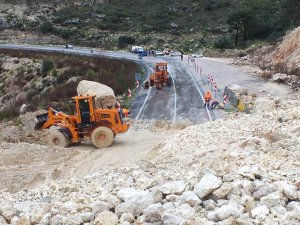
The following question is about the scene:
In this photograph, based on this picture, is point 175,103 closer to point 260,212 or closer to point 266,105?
point 266,105

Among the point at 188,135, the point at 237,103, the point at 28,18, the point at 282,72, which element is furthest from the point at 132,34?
the point at 188,135

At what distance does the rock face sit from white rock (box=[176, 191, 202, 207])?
101 feet

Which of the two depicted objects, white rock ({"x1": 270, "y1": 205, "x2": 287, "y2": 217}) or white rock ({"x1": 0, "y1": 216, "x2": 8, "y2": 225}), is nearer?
white rock ({"x1": 270, "y1": 205, "x2": 287, "y2": 217})

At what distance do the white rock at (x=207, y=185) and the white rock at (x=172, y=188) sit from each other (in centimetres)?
33

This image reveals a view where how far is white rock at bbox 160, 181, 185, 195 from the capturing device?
9.25 m

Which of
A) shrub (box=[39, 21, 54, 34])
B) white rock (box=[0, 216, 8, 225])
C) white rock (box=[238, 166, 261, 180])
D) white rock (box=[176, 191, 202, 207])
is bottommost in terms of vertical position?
white rock (box=[0, 216, 8, 225])

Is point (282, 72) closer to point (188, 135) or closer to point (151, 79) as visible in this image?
point (151, 79)

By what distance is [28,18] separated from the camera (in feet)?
281

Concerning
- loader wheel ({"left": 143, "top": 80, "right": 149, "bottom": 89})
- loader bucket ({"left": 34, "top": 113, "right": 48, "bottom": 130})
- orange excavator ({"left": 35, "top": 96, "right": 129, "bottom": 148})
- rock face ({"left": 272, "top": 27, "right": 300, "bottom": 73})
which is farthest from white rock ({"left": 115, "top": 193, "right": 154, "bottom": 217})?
rock face ({"left": 272, "top": 27, "right": 300, "bottom": 73})

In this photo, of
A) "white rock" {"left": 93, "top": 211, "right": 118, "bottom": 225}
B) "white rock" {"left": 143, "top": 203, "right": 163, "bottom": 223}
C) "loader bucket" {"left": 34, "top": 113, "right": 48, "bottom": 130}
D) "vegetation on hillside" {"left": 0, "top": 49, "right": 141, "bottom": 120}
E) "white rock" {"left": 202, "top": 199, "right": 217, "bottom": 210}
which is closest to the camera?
"white rock" {"left": 143, "top": 203, "right": 163, "bottom": 223}

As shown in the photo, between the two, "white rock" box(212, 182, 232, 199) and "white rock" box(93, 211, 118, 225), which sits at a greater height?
"white rock" box(212, 182, 232, 199)

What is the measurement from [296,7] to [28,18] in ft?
151

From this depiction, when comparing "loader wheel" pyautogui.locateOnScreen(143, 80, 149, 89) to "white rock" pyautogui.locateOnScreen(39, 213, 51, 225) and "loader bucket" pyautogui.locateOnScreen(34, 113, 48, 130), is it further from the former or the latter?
"white rock" pyautogui.locateOnScreen(39, 213, 51, 225)

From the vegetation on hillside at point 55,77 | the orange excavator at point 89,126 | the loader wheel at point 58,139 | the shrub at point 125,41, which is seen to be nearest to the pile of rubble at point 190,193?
the orange excavator at point 89,126
